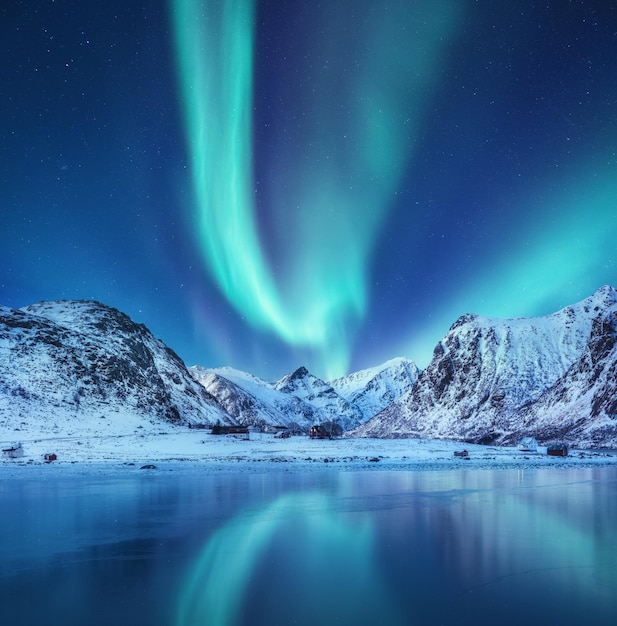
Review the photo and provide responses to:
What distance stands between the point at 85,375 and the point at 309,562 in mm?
129193

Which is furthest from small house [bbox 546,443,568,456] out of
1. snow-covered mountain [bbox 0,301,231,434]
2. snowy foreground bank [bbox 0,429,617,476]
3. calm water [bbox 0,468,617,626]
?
snow-covered mountain [bbox 0,301,231,434]

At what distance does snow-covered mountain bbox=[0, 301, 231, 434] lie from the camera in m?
109

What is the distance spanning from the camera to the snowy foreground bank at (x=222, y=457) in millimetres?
52531

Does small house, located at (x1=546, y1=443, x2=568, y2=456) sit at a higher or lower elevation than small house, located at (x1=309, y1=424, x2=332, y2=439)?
lower

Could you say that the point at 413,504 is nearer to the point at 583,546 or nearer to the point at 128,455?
the point at 583,546

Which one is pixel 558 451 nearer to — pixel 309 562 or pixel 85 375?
pixel 309 562

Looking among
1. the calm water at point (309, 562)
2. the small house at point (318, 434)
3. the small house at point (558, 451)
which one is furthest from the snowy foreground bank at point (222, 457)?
the calm water at point (309, 562)

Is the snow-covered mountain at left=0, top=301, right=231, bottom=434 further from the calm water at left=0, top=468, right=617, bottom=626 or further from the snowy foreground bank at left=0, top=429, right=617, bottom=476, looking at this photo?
the calm water at left=0, top=468, right=617, bottom=626

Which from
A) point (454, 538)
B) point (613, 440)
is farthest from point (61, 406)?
point (613, 440)

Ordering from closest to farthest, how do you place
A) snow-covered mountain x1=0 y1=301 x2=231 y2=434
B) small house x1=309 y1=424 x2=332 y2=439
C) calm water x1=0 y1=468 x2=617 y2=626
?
calm water x1=0 y1=468 x2=617 y2=626 < snow-covered mountain x1=0 y1=301 x2=231 y2=434 < small house x1=309 y1=424 x2=332 y2=439

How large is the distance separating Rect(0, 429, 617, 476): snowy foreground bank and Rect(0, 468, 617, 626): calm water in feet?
95.3

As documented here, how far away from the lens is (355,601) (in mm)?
9711

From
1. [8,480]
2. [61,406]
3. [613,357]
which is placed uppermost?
[613,357]

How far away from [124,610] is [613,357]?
186 meters
